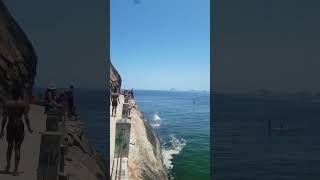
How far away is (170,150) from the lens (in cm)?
6141

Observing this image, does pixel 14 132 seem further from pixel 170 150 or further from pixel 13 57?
pixel 170 150

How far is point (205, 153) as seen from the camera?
201 ft

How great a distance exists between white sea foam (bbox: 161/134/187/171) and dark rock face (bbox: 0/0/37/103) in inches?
688

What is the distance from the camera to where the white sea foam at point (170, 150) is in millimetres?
47356

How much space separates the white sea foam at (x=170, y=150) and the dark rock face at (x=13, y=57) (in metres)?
17.5

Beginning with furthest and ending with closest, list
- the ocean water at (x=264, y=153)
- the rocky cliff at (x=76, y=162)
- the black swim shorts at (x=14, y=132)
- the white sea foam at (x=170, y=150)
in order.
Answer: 1. the ocean water at (x=264, y=153)
2. the white sea foam at (x=170, y=150)
3. the rocky cliff at (x=76, y=162)
4. the black swim shorts at (x=14, y=132)

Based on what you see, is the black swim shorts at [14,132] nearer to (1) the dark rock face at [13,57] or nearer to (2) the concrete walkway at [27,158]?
(2) the concrete walkway at [27,158]

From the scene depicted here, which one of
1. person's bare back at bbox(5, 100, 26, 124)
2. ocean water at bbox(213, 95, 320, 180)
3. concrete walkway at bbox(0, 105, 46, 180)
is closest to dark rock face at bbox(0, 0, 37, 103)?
concrete walkway at bbox(0, 105, 46, 180)

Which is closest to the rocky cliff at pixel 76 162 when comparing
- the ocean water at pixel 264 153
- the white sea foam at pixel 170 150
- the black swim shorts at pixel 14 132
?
the black swim shorts at pixel 14 132

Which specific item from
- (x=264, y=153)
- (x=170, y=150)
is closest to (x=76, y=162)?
(x=170, y=150)

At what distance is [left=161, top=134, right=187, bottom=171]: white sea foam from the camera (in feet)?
155

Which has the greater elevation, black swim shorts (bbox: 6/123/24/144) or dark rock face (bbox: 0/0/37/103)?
dark rock face (bbox: 0/0/37/103)

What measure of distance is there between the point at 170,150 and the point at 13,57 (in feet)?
123

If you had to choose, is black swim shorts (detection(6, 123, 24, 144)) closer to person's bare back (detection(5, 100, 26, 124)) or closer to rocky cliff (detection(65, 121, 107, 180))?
person's bare back (detection(5, 100, 26, 124))
